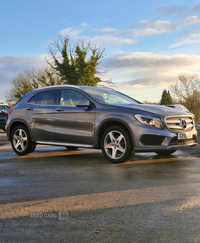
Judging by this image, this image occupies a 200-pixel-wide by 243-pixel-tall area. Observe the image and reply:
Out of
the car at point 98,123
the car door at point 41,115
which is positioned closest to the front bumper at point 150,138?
the car at point 98,123

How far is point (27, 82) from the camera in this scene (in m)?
59.9

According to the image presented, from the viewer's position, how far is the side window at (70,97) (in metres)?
7.80

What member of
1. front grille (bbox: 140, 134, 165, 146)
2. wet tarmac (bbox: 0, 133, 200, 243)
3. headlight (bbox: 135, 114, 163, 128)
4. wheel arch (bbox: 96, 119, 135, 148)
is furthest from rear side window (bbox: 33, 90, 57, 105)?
front grille (bbox: 140, 134, 165, 146)

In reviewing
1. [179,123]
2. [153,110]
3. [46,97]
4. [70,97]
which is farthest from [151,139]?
[46,97]

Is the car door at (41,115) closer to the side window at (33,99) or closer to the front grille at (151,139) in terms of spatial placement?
the side window at (33,99)

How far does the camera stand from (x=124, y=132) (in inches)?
273

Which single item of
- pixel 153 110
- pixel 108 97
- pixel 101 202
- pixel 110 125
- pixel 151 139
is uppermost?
pixel 108 97

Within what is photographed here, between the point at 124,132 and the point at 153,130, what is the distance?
23.3 inches

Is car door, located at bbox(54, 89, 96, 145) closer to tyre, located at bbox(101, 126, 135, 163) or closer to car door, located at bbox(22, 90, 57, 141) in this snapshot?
car door, located at bbox(22, 90, 57, 141)

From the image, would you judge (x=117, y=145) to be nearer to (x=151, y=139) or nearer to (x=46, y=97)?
(x=151, y=139)

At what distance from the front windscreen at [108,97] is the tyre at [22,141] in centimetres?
205

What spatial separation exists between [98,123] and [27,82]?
179ft

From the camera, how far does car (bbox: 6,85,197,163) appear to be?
682cm

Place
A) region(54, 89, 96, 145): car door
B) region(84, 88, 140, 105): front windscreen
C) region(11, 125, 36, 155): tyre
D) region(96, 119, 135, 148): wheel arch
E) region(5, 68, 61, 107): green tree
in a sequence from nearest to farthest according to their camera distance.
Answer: region(96, 119, 135, 148): wheel arch, region(54, 89, 96, 145): car door, region(84, 88, 140, 105): front windscreen, region(11, 125, 36, 155): tyre, region(5, 68, 61, 107): green tree
